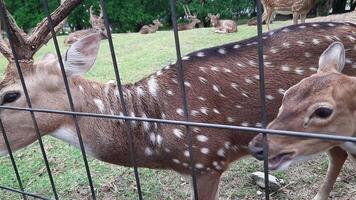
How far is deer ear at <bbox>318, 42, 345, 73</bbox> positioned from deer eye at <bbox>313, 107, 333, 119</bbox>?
352mm

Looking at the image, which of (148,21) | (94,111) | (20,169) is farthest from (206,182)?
(148,21)

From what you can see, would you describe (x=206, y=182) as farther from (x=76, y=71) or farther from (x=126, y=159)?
(x=76, y=71)

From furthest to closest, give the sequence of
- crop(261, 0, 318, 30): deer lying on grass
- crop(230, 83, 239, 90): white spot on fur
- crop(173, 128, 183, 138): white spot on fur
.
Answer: crop(261, 0, 318, 30): deer lying on grass → crop(230, 83, 239, 90): white spot on fur → crop(173, 128, 183, 138): white spot on fur

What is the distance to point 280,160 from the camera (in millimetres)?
1781

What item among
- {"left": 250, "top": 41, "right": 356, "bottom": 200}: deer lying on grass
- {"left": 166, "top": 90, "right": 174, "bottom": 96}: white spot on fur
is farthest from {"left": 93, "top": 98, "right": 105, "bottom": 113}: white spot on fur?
{"left": 250, "top": 41, "right": 356, "bottom": 200}: deer lying on grass

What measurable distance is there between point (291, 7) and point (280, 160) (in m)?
7.55

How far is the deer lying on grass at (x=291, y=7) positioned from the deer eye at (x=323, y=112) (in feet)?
22.8

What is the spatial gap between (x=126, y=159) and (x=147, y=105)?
1.16 ft

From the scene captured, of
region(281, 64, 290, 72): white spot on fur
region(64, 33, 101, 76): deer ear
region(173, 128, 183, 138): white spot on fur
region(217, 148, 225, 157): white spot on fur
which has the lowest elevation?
region(217, 148, 225, 157): white spot on fur

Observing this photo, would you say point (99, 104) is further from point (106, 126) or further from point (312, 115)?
point (312, 115)

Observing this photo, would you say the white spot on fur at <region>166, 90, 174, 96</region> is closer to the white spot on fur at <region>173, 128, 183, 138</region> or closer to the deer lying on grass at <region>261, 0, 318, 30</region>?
the white spot on fur at <region>173, 128, 183, 138</region>

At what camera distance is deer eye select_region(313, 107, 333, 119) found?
180 cm

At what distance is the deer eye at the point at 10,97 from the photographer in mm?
2242

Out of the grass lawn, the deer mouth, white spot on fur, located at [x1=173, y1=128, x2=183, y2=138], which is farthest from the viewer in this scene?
the grass lawn
